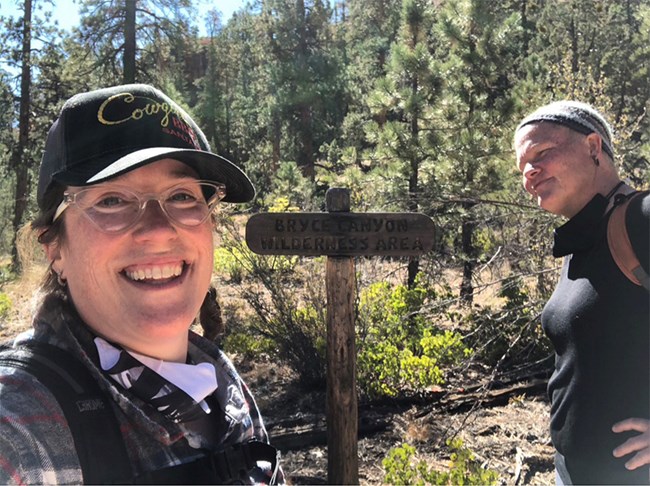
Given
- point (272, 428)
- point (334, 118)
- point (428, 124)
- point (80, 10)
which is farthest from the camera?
point (334, 118)

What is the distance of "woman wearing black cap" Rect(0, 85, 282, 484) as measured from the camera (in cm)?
95

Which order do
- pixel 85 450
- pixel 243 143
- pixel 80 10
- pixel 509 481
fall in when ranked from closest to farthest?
1. pixel 85 450
2. pixel 509 481
3. pixel 80 10
4. pixel 243 143

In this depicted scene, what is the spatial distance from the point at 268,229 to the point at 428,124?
4.78m

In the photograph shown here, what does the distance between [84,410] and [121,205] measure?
412 mm

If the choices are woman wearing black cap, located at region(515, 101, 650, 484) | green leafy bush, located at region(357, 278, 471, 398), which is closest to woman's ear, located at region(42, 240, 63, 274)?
woman wearing black cap, located at region(515, 101, 650, 484)

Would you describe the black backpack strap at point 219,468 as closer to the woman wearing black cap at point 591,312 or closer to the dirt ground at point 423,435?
the woman wearing black cap at point 591,312

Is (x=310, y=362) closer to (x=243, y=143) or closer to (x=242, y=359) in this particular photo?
(x=242, y=359)

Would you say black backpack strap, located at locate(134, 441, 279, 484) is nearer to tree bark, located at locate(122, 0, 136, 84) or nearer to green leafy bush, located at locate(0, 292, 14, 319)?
green leafy bush, located at locate(0, 292, 14, 319)

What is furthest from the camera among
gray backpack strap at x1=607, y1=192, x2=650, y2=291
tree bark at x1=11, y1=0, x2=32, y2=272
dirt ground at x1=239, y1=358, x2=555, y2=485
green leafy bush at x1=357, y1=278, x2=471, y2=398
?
tree bark at x1=11, y1=0, x2=32, y2=272

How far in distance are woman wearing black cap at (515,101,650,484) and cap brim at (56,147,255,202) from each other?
3.68 feet

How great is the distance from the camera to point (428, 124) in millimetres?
7199

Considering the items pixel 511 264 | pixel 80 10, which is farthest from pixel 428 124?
pixel 80 10

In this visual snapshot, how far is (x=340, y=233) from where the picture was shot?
3.01m

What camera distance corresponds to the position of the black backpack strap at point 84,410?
84cm
